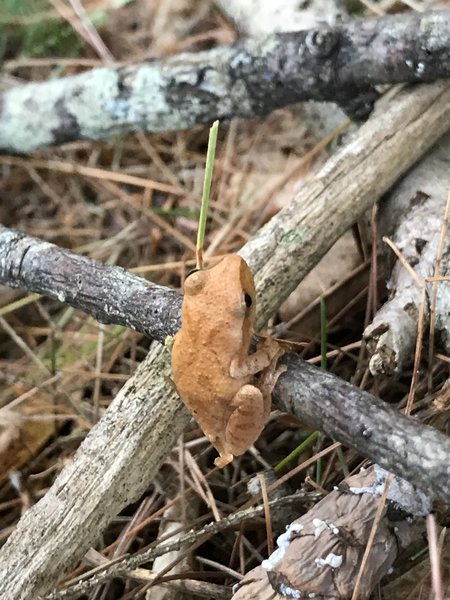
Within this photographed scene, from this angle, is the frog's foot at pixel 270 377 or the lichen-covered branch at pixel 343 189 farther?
the lichen-covered branch at pixel 343 189

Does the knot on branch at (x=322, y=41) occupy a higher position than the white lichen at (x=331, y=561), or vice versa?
the knot on branch at (x=322, y=41)

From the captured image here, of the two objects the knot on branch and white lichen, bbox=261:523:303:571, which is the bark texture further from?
the knot on branch

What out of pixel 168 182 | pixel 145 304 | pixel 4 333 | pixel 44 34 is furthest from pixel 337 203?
pixel 44 34

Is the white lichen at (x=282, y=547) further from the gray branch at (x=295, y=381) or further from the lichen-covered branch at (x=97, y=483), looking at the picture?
the lichen-covered branch at (x=97, y=483)

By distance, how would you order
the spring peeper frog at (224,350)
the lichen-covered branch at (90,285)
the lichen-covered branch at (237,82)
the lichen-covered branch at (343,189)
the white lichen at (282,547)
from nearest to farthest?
the white lichen at (282,547), the spring peeper frog at (224,350), the lichen-covered branch at (90,285), the lichen-covered branch at (343,189), the lichen-covered branch at (237,82)

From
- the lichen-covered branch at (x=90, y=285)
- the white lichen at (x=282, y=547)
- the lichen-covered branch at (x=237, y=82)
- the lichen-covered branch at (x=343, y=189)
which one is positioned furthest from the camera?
the lichen-covered branch at (x=237, y=82)

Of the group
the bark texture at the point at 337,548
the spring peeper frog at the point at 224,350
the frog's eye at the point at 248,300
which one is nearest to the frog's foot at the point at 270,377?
the spring peeper frog at the point at 224,350
